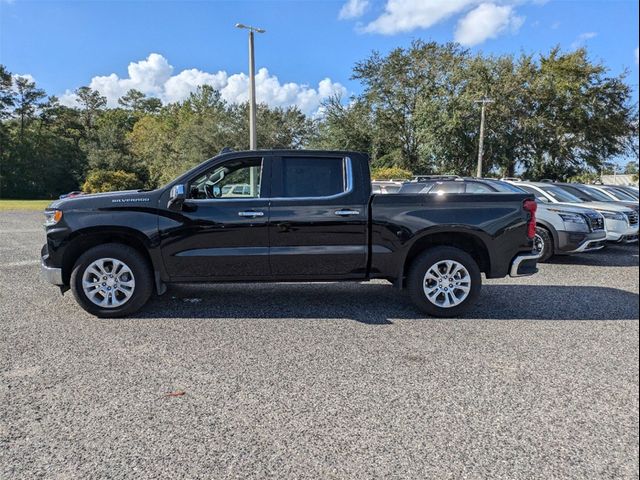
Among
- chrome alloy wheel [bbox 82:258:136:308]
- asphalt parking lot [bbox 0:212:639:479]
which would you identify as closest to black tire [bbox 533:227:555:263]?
asphalt parking lot [bbox 0:212:639:479]

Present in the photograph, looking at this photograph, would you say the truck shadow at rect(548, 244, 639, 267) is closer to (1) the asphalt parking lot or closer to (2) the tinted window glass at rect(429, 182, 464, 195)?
(2) the tinted window glass at rect(429, 182, 464, 195)

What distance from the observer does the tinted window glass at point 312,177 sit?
557 cm

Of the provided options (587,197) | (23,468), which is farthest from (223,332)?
(587,197)

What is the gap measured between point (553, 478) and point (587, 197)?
1061 centimetres

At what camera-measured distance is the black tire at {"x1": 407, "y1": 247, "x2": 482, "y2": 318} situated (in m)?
5.50

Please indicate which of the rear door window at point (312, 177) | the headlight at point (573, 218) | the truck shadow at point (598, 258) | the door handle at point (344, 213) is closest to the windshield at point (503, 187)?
the headlight at point (573, 218)

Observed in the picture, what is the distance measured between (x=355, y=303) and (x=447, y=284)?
1224 mm

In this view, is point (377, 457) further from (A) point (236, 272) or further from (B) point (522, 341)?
(A) point (236, 272)

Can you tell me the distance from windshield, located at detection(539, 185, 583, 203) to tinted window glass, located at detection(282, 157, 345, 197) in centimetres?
655

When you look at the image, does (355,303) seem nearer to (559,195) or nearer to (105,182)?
(559,195)

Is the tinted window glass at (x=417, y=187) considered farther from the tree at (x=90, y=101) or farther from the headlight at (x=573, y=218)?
the tree at (x=90, y=101)

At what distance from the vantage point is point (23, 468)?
260 centimetres

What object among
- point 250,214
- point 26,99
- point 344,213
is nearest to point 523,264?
point 344,213

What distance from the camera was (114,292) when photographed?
5371 mm
